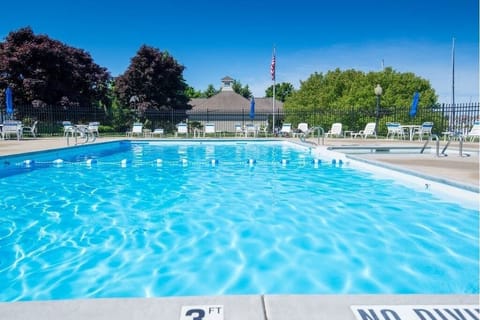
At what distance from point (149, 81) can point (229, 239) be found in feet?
76.2

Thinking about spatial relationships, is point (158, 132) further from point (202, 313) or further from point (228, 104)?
point (228, 104)

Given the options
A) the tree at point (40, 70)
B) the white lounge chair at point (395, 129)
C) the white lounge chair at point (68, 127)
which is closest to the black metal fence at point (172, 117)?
the tree at point (40, 70)

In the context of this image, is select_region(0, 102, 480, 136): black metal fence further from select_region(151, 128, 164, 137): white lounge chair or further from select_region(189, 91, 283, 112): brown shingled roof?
select_region(189, 91, 283, 112): brown shingled roof

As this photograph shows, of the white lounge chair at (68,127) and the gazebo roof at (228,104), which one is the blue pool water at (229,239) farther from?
the gazebo roof at (228,104)

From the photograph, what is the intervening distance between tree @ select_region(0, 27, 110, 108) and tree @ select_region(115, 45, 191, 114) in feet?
10.0

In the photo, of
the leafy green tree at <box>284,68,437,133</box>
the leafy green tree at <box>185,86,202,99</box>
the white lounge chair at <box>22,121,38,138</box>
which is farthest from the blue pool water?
the leafy green tree at <box>185,86,202,99</box>

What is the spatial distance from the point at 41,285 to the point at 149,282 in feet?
2.69

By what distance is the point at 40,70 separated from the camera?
21062mm

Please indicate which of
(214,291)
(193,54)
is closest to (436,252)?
(214,291)

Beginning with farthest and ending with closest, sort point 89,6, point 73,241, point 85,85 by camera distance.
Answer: point 85,85
point 89,6
point 73,241

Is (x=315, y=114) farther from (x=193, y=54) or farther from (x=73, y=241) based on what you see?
(x=73, y=241)

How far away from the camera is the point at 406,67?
27781 millimetres

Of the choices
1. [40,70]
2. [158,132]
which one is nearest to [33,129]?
[40,70]

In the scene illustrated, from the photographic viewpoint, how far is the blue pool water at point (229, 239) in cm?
279
